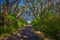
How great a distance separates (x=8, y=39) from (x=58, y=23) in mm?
4301

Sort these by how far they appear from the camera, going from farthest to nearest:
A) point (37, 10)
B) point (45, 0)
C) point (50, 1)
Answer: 1. point (37, 10)
2. point (45, 0)
3. point (50, 1)

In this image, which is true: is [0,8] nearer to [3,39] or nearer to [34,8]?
A: [3,39]

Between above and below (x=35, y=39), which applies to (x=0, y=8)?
above

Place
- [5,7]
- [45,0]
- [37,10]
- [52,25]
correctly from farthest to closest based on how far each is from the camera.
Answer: [37,10] → [45,0] → [5,7] → [52,25]

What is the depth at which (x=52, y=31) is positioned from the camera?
12656mm

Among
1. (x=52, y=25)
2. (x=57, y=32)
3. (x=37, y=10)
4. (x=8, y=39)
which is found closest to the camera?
(x=57, y=32)

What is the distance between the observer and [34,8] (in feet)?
133

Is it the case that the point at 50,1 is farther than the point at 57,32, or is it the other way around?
the point at 50,1

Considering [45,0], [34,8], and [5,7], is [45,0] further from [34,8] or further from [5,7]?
[5,7]

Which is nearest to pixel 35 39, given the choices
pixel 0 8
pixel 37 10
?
pixel 0 8

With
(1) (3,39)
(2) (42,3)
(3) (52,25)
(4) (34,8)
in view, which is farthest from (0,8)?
(4) (34,8)

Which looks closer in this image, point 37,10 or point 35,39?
point 35,39

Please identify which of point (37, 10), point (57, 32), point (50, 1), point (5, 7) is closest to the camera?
point (57, 32)

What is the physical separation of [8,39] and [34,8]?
26862 millimetres
